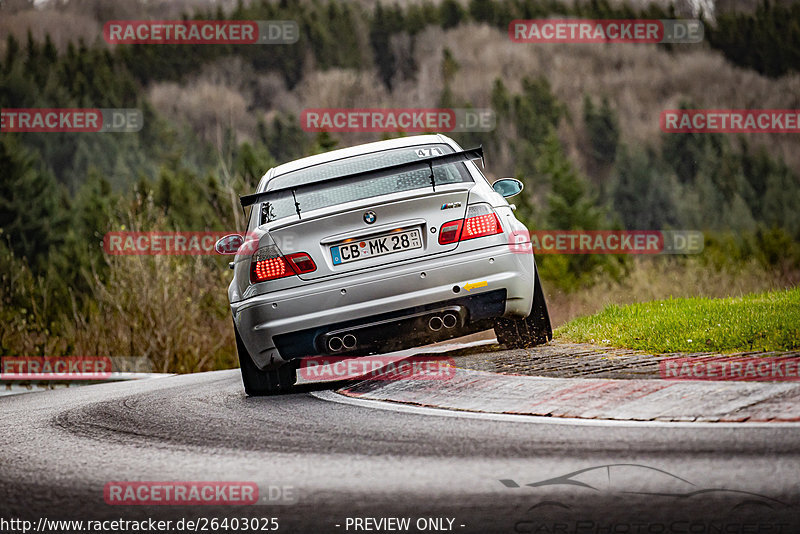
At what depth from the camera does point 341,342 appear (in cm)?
726

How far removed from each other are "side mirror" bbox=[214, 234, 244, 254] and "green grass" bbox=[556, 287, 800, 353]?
131 inches

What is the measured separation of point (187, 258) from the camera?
20109 millimetres

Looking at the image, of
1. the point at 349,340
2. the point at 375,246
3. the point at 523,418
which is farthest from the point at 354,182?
the point at 523,418

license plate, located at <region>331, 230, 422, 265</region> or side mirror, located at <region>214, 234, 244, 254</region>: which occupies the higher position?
side mirror, located at <region>214, 234, 244, 254</region>

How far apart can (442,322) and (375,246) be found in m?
0.73

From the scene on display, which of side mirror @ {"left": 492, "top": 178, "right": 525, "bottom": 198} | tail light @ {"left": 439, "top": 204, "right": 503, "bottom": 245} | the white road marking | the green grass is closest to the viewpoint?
the white road marking

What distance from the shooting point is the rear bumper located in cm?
719

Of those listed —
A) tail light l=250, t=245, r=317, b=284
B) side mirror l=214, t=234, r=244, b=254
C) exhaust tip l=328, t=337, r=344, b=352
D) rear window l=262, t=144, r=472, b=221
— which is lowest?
exhaust tip l=328, t=337, r=344, b=352

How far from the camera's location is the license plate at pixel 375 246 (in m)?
7.24

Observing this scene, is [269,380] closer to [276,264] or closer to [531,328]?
[276,264]

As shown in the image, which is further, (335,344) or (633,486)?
(335,344)

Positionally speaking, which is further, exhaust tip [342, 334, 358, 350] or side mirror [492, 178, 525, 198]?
side mirror [492, 178, 525, 198]

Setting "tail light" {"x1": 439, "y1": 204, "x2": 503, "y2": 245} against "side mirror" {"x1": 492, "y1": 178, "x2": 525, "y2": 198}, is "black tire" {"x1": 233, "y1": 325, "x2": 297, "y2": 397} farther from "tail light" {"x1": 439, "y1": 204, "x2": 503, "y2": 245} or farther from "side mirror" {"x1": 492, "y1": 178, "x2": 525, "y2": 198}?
"side mirror" {"x1": 492, "y1": 178, "x2": 525, "y2": 198}

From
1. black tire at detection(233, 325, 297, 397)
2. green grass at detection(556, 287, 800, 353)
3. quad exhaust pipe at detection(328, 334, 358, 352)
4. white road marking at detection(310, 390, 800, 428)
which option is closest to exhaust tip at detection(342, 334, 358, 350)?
quad exhaust pipe at detection(328, 334, 358, 352)
